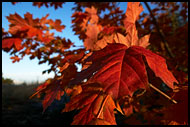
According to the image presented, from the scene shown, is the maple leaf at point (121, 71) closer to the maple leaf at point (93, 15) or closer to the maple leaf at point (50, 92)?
the maple leaf at point (50, 92)

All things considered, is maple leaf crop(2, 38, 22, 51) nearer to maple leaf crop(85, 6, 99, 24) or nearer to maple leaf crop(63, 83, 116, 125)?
maple leaf crop(85, 6, 99, 24)

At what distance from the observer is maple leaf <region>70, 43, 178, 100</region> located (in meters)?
0.47

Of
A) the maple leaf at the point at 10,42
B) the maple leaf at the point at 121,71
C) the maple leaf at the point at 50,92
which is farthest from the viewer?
the maple leaf at the point at 10,42

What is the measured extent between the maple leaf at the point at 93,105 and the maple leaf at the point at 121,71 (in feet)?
0.45

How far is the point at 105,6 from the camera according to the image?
3750 mm

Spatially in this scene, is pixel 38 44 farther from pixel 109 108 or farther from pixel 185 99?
pixel 185 99

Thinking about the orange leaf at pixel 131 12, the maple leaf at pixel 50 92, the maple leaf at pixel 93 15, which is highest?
the maple leaf at pixel 93 15

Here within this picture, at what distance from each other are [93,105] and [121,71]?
9.5 inches

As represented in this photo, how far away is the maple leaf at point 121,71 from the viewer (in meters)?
0.47

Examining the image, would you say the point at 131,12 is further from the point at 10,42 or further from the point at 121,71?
the point at 10,42

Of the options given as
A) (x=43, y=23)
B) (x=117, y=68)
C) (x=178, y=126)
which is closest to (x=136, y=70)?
(x=117, y=68)

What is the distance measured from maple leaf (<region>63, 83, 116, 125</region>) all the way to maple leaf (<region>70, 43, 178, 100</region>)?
138 mm

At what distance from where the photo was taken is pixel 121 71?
1.73 feet

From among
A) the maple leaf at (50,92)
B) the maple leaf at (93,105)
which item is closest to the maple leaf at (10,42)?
the maple leaf at (50,92)
